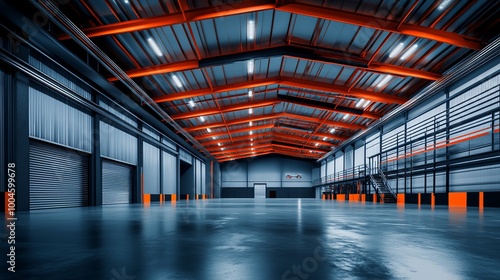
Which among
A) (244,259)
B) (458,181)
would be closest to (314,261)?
(244,259)

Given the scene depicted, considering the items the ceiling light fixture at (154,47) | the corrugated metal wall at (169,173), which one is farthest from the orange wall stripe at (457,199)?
the corrugated metal wall at (169,173)

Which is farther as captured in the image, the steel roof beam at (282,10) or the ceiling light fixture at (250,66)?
the ceiling light fixture at (250,66)

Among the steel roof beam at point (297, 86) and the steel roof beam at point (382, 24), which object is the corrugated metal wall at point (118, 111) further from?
the steel roof beam at point (382, 24)

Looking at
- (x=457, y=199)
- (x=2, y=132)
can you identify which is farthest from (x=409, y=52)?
(x=2, y=132)

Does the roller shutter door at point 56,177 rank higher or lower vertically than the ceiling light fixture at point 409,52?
lower

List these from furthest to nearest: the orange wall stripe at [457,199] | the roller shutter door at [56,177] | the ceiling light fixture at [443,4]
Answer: the orange wall stripe at [457,199]
the ceiling light fixture at [443,4]
the roller shutter door at [56,177]

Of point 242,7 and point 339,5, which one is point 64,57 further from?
point 339,5

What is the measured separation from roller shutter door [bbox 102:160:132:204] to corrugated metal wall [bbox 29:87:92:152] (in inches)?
115

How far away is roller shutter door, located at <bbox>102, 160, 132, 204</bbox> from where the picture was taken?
59.9 feet

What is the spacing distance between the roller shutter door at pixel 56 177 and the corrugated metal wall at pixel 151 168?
26.4 feet

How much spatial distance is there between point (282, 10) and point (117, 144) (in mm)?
12663

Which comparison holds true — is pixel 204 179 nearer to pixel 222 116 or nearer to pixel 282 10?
pixel 222 116

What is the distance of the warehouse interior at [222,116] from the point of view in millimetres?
3125

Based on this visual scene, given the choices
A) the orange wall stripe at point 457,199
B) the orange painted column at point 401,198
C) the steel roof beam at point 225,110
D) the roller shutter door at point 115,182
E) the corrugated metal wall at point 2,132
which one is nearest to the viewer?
the corrugated metal wall at point 2,132
